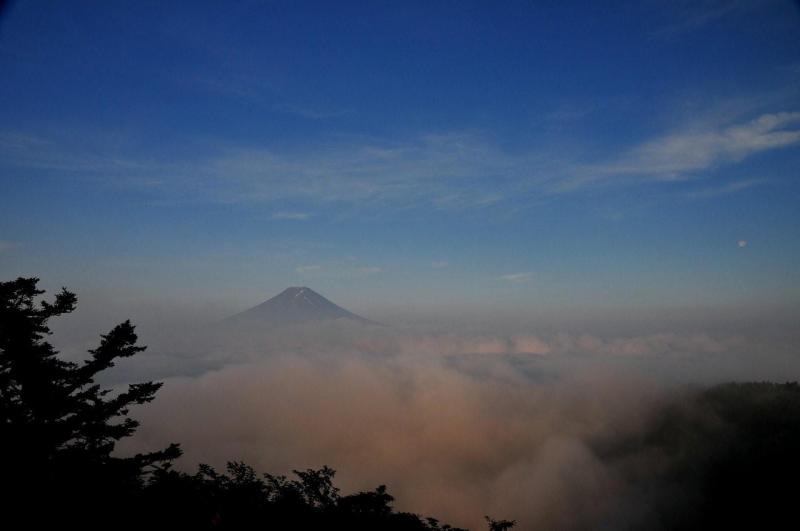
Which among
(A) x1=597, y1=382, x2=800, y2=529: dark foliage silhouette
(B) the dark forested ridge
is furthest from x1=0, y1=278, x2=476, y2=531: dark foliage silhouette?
(A) x1=597, y1=382, x2=800, y2=529: dark foliage silhouette

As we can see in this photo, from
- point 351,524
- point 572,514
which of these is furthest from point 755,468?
point 351,524

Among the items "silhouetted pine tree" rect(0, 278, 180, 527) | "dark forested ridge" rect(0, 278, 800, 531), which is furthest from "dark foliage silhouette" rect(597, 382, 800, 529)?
"silhouetted pine tree" rect(0, 278, 180, 527)

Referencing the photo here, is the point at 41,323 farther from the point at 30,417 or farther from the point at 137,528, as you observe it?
the point at 137,528

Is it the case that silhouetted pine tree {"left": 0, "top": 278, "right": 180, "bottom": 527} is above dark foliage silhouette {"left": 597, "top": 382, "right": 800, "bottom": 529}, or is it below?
above

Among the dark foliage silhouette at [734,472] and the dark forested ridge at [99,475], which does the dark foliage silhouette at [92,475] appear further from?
the dark foliage silhouette at [734,472]

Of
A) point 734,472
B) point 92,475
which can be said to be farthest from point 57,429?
point 734,472

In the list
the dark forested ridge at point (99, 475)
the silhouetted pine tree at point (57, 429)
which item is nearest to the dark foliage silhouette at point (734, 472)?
Answer: the dark forested ridge at point (99, 475)

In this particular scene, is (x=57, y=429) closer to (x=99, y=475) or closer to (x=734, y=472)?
(x=99, y=475)

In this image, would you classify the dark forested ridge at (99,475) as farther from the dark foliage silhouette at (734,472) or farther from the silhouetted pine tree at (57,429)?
the dark foliage silhouette at (734,472)

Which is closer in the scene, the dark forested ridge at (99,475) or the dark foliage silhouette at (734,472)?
the dark forested ridge at (99,475)

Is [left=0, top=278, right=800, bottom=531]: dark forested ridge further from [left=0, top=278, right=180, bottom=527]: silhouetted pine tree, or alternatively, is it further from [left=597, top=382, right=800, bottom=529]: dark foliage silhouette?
[left=597, top=382, right=800, bottom=529]: dark foliage silhouette

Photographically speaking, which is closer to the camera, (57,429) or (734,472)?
(57,429)

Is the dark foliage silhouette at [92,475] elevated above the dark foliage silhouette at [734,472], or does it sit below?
above

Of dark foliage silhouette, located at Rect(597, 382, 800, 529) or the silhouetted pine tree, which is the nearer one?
the silhouetted pine tree
